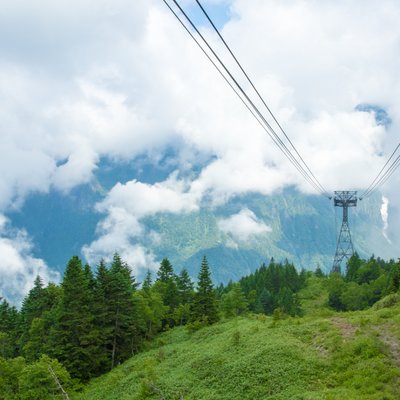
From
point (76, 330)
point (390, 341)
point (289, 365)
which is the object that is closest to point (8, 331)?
point (76, 330)

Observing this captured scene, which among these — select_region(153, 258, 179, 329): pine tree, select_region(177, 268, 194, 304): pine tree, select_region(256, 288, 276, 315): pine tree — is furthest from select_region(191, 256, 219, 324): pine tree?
select_region(256, 288, 276, 315): pine tree

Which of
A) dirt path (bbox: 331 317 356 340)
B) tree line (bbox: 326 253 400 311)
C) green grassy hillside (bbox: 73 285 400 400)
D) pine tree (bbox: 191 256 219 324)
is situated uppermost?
tree line (bbox: 326 253 400 311)

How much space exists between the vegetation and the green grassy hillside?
10 cm

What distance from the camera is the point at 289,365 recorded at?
3253 cm

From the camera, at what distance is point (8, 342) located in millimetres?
81938

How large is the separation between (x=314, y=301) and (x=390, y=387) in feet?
281

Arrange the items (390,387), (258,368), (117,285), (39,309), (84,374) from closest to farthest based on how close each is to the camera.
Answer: (390,387) → (258,368) → (84,374) → (117,285) → (39,309)

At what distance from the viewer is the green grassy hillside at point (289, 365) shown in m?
27.9

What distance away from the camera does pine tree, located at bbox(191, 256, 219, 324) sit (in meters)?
67.5

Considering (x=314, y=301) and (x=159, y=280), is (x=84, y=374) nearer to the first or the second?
(x=159, y=280)

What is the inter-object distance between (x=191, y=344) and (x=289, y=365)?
24.9 metres

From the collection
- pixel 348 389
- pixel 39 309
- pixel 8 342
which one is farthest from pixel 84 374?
pixel 348 389

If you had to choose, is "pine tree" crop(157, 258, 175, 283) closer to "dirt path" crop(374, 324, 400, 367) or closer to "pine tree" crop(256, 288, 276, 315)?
"pine tree" crop(256, 288, 276, 315)

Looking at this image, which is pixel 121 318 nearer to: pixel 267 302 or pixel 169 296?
pixel 169 296
